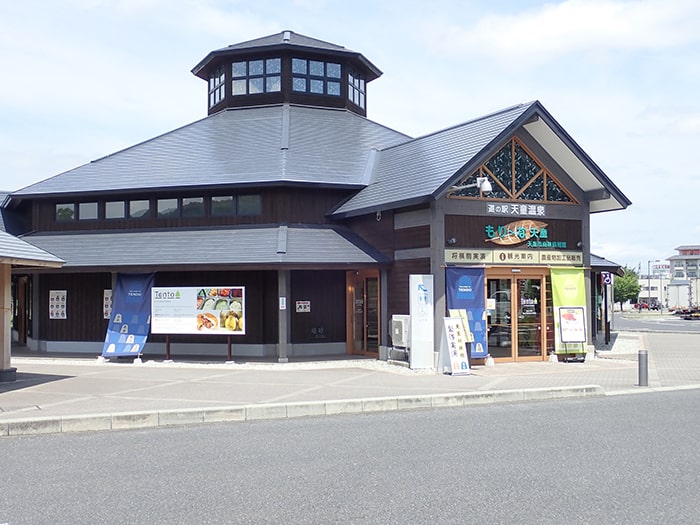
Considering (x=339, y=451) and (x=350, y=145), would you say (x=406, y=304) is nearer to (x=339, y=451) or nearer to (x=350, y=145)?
(x=350, y=145)

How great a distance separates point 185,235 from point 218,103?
892cm

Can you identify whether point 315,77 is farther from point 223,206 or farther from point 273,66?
point 223,206

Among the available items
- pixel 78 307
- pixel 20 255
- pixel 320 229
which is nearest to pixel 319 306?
pixel 320 229

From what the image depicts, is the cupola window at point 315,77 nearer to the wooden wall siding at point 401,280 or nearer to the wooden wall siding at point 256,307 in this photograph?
the wooden wall siding at point 256,307

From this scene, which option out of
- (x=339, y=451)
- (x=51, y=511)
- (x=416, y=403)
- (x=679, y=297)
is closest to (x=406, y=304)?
(x=416, y=403)

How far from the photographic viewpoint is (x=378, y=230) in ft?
65.1

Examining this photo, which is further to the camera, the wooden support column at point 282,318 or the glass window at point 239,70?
the glass window at point 239,70

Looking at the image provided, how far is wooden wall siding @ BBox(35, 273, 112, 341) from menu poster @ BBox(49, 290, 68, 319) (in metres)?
0.10

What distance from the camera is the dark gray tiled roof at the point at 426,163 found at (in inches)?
688

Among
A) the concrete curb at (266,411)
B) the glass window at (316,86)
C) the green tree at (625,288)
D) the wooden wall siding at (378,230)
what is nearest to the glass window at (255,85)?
the glass window at (316,86)

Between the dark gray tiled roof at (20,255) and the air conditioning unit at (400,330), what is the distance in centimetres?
816

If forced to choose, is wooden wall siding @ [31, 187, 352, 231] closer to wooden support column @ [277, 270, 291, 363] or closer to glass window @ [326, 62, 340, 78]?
wooden support column @ [277, 270, 291, 363]

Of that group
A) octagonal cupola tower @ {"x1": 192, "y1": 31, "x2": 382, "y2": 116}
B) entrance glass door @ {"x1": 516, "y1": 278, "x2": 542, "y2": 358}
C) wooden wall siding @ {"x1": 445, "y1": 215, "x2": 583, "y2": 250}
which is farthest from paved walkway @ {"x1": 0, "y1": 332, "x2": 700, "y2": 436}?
octagonal cupola tower @ {"x1": 192, "y1": 31, "x2": 382, "y2": 116}

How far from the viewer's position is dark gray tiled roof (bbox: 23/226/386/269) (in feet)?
61.3
